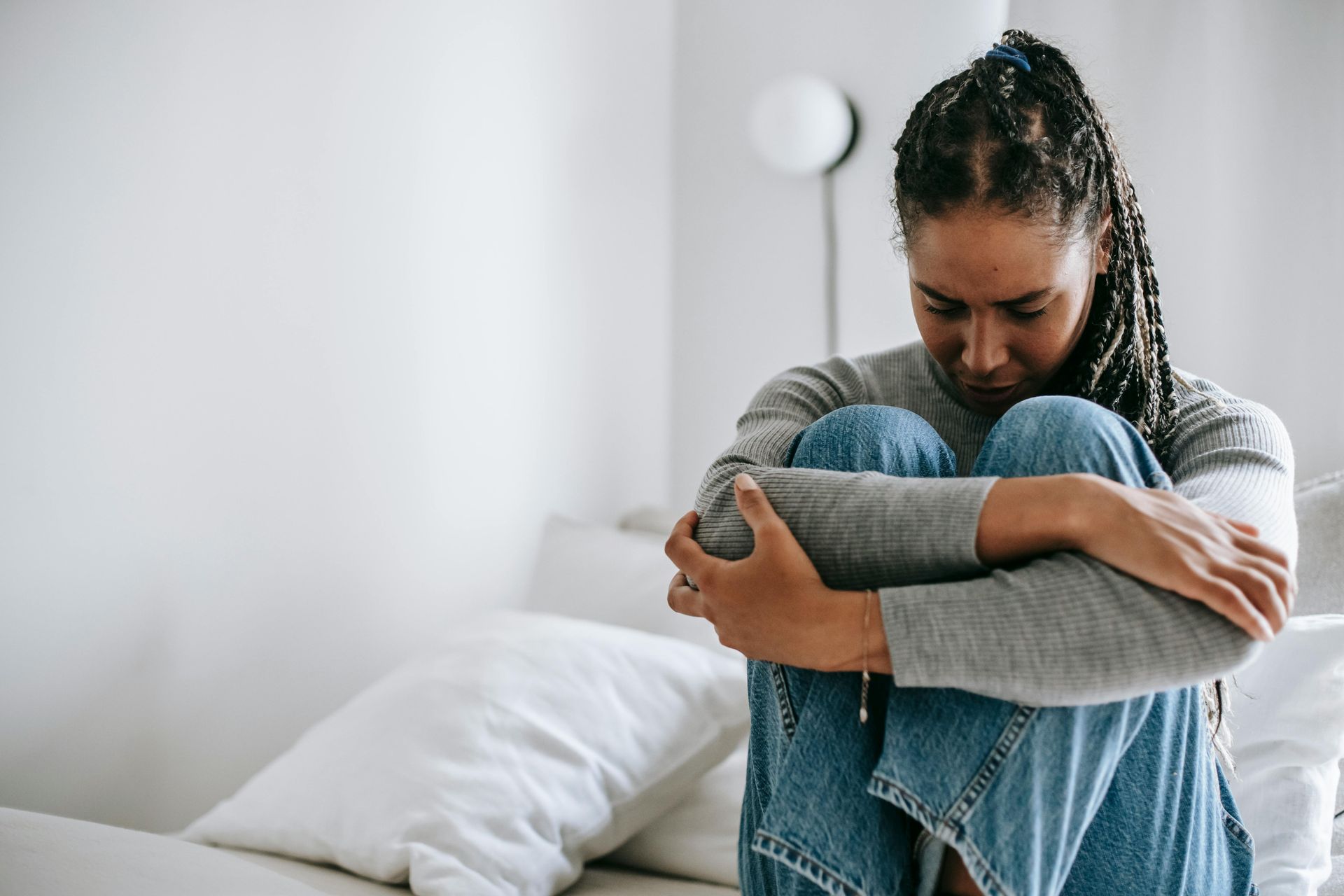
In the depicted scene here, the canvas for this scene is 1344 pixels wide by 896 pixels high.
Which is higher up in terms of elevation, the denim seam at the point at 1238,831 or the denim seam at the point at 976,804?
the denim seam at the point at 976,804

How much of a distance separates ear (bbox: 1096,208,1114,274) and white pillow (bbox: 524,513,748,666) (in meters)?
0.70

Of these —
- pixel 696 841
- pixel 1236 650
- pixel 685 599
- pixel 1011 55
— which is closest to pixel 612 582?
pixel 696 841

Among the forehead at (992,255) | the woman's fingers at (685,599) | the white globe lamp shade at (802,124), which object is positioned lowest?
the woman's fingers at (685,599)

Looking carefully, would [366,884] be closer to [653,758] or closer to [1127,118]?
[653,758]

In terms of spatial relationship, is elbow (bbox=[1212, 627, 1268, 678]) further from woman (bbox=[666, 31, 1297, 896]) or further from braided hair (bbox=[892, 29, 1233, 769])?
braided hair (bbox=[892, 29, 1233, 769])

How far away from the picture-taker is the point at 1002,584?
0.73m

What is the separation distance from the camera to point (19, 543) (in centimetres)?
119

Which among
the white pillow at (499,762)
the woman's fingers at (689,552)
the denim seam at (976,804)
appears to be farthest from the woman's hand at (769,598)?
the white pillow at (499,762)

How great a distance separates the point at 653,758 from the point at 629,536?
55 cm

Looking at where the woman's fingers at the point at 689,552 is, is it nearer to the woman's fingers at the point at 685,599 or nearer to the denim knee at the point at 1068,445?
the woman's fingers at the point at 685,599

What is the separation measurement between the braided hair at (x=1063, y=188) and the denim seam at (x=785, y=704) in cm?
39

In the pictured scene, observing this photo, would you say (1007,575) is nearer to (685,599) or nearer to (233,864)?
(685,599)

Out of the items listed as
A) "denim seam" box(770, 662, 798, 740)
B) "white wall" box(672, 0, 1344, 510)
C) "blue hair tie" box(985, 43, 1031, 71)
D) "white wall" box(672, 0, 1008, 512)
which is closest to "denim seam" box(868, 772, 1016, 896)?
"denim seam" box(770, 662, 798, 740)

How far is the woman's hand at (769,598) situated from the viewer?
29.9 inches
